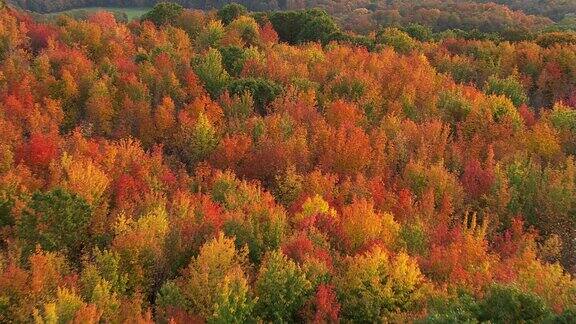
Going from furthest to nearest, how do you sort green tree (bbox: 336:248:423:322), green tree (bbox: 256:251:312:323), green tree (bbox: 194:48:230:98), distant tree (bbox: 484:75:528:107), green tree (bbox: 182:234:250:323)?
distant tree (bbox: 484:75:528:107)
green tree (bbox: 194:48:230:98)
green tree (bbox: 336:248:423:322)
green tree (bbox: 256:251:312:323)
green tree (bbox: 182:234:250:323)

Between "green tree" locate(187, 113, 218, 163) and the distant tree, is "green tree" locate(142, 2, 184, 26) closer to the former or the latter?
"green tree" locate(187, 113, 218, 163)

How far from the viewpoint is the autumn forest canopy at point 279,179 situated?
86.0 feet

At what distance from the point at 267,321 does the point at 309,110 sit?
29507 mm

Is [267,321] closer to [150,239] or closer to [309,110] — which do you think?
[150,239]

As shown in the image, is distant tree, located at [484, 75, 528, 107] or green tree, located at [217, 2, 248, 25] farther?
green tree, located at [217, 2, 248, 25]

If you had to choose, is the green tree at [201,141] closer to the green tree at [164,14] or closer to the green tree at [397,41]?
the green tree at [397,41]

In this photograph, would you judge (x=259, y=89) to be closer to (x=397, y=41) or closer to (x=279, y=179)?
(x=279, y=179)

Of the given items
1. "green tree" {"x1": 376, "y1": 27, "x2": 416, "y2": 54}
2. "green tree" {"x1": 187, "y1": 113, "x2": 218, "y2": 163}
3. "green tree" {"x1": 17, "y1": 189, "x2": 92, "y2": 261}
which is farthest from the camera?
"green tree" {"x1": 376, "y1": 27, "x2": 416, "y2": 54}

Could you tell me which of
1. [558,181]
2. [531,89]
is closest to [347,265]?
[558,181]

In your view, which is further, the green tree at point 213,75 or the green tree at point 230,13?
the green tree at point 230,13

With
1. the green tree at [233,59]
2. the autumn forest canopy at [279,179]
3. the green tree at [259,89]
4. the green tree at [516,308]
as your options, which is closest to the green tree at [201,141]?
the autumn forest canopy at [279,179]

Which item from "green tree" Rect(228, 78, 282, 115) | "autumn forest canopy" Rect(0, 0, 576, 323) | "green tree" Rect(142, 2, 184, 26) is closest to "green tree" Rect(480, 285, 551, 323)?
"autumn forest canopy" Rect(0, 0, 576, 323)

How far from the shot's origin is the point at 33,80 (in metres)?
52.5

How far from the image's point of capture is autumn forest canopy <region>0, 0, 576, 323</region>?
86.0 feet
